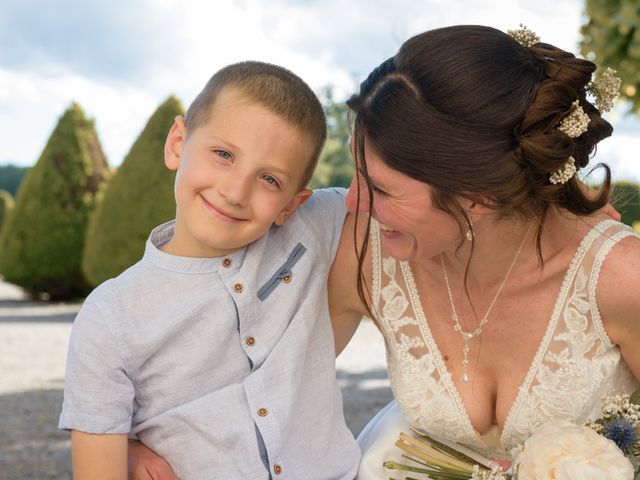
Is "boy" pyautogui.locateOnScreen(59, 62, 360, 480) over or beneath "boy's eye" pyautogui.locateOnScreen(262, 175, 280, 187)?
beneath

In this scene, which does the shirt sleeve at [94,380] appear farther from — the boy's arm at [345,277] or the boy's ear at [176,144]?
the boy's arm at [345,277]

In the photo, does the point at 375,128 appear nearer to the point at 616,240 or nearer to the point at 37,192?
the point at 616,240

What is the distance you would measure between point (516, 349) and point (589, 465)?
0.85 meters

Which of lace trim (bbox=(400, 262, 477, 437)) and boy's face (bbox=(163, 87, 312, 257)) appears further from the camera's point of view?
lace trim (bbox=(400, 262, 477, 437))

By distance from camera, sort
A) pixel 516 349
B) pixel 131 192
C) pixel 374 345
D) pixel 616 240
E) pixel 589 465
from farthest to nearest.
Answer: pixel 131 192
pixel 374 345
pixel 516 349
pixel 616 240
pixel 589 465

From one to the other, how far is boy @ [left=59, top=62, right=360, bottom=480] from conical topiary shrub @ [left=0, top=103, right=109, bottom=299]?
36.9ft

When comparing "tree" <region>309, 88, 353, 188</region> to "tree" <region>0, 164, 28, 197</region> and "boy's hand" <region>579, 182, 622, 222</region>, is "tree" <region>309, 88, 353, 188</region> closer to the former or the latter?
"tree" <region>0, 164, 28, 197</region>

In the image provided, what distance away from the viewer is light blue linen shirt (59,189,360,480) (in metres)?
2.18

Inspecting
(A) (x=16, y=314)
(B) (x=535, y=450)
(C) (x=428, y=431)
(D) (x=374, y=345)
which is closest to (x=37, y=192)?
(A) (x=16, y=314)

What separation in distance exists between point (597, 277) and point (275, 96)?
1118 millimetres

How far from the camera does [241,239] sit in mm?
2293

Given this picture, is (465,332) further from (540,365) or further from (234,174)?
(234,174)

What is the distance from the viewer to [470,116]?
84.2 inches

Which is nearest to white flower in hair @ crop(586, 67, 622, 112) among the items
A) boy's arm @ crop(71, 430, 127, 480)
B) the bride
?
the bride
